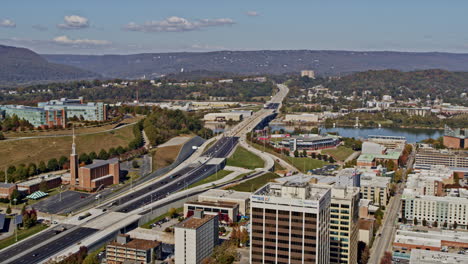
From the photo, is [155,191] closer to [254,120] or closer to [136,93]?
[254,120]

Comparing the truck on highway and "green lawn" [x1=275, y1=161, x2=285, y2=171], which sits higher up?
"green lawn" [x1=275, y1=161, x2=285, y2=171]

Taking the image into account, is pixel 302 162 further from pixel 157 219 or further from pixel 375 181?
pixel 157 219

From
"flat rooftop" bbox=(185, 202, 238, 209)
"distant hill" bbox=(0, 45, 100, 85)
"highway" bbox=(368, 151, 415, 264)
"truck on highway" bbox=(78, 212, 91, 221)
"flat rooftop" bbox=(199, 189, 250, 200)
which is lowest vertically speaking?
"highway" bbox=(368, 151, 415, 264)

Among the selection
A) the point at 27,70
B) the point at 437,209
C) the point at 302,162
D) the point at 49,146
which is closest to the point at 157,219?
the point at 49,146

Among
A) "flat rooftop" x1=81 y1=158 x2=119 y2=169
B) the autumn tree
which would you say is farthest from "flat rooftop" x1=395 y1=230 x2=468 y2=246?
"flat rooftop" x1=81 y1=158 x2=119 y2=169

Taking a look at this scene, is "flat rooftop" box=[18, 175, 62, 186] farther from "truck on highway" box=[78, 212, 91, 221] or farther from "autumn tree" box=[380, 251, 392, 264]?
"autumn tree" box=[380, 251, 392, 264]

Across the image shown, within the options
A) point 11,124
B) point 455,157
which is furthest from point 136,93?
point 455,157
